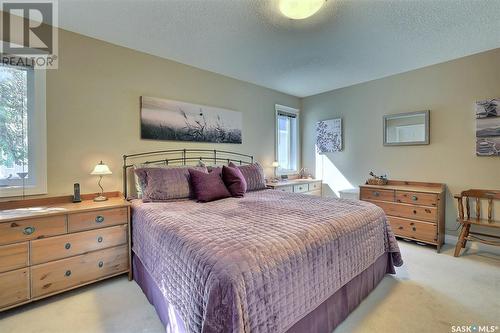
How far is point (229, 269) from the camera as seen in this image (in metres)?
1.07

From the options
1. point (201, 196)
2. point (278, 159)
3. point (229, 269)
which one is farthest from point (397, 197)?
point (229, 269)

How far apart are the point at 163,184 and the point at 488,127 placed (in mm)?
3966

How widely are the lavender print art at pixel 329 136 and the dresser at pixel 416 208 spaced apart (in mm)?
1207

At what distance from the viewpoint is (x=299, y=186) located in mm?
4195

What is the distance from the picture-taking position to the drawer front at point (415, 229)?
2.96 m

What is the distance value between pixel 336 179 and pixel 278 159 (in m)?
1.19

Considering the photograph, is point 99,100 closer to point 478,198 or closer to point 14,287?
point 14,287

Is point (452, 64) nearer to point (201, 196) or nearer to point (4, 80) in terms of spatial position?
point (201, 196)

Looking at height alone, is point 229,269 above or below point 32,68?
below

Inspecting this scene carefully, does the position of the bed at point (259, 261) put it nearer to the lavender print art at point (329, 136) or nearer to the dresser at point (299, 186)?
the dresser at point (299, 186)

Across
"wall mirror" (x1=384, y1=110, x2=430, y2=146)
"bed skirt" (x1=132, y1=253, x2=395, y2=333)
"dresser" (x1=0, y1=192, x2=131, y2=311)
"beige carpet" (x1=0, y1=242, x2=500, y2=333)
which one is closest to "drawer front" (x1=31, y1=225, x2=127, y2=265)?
"dresser" (x1=0, y1=192, x2=131, y2=311)

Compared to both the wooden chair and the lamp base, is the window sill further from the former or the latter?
the wooden chair

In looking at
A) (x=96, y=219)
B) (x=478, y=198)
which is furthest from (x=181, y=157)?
(x=478, y=198)

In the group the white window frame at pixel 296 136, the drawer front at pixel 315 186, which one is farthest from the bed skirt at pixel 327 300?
the white window frame at pixel 296 136
